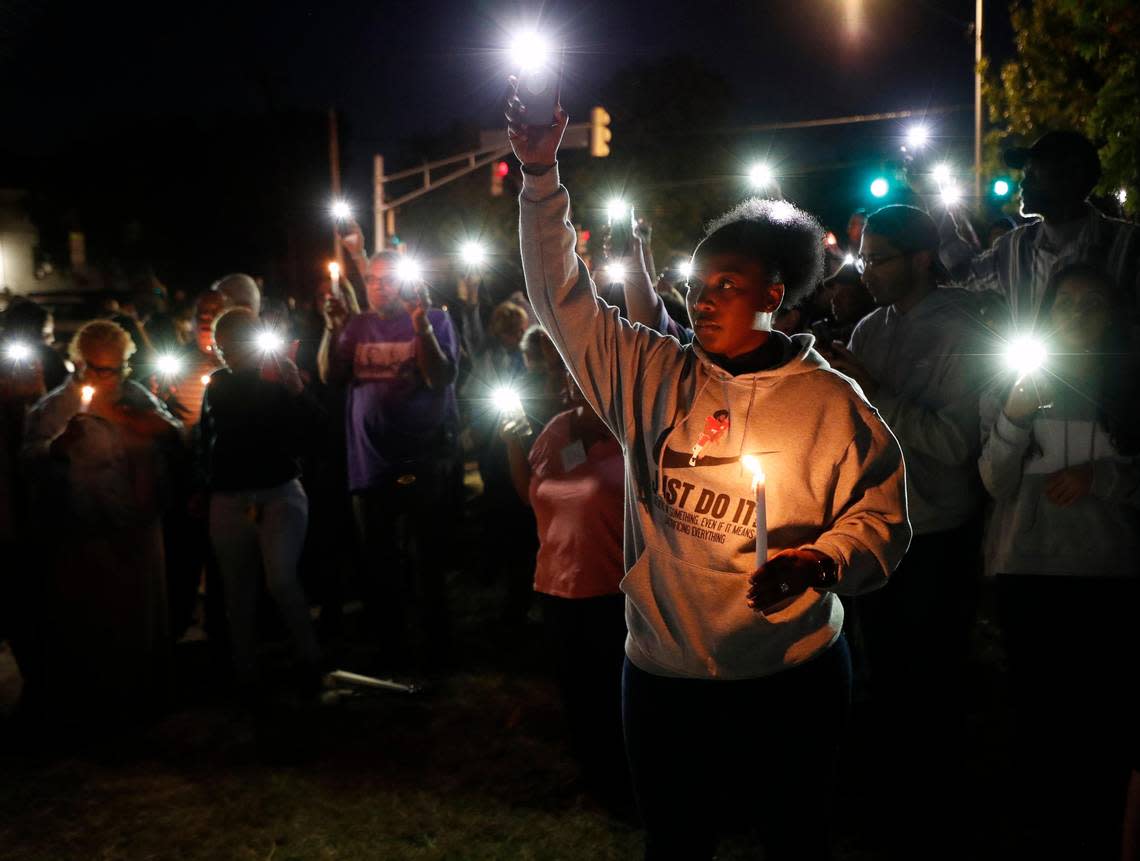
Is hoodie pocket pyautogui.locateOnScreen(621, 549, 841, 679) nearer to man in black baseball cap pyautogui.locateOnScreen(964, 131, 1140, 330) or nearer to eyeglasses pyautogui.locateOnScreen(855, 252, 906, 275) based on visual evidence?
eyeglasses pyautogui.locateOnScreen(855, 252, 906, 275)

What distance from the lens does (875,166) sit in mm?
18047

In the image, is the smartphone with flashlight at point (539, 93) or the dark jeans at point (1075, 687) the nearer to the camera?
the smartphone with flashlight at point (539, 93)

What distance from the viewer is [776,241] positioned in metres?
2.95

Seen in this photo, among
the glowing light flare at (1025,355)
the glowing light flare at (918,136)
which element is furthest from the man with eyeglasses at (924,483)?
the glowing light flare at (918,136)

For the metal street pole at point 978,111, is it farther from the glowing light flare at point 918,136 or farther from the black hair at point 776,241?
the black hair at point 776,241

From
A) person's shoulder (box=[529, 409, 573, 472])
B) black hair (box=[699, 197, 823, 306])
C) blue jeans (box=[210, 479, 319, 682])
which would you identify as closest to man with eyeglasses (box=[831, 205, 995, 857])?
person's shoulder (box=[529, 409, 573, 472])

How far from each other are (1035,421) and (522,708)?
10.4 feet

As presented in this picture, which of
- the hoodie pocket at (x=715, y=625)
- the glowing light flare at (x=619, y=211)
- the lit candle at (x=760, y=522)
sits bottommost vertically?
the hoodie pocket at (x=715, y=625)

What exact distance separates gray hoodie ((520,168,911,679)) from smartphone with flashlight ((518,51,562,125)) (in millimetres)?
170

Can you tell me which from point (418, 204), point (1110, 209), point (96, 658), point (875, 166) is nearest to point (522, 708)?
point (96, 658)

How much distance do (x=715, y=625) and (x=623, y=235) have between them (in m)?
1.85

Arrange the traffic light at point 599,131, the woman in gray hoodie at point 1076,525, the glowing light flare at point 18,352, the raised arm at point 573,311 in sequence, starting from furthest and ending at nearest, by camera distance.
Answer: the traffic light at point 599,131, the glowing light flare at point 18,352, the woman in gray hoodie at point 1076,525, the raised arm at point 573,311

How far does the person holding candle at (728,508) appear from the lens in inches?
110

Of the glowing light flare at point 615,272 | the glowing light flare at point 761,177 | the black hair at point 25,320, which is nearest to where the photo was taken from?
the glowing light flare at point 615,272
